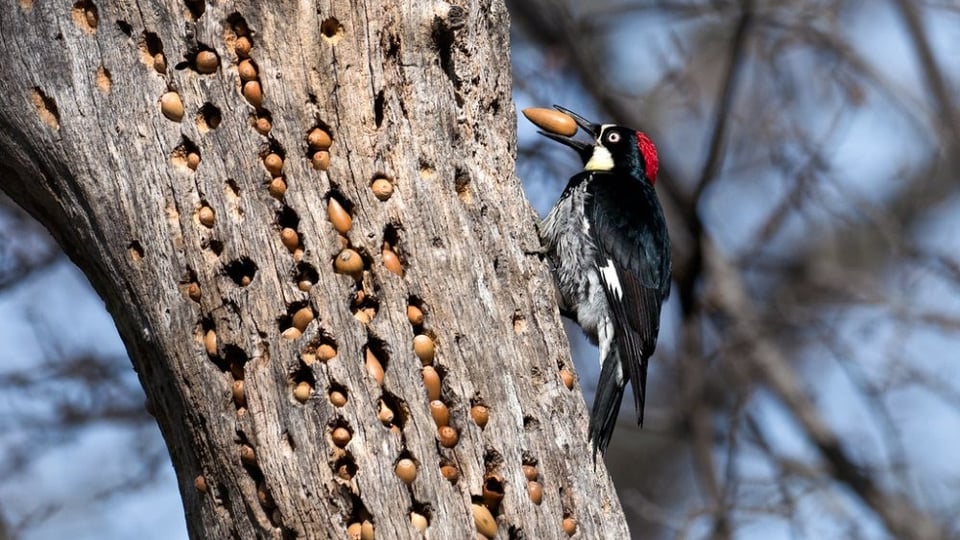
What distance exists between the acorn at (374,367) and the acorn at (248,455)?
12.4 inches

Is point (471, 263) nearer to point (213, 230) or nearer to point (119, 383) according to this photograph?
point (213, 230)

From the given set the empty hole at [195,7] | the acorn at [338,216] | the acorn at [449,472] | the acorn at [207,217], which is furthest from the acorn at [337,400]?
the empty hole at [195,7]

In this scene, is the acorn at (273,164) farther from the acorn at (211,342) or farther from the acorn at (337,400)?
the acorn at (337,400)

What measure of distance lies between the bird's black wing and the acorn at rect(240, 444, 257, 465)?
1659 mm

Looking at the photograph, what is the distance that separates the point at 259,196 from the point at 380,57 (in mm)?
452

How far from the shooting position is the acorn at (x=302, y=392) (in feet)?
8.77

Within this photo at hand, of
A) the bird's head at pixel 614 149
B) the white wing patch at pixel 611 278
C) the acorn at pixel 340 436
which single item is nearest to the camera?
the acorn at pixel 340 436

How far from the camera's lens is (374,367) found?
8.91 feet

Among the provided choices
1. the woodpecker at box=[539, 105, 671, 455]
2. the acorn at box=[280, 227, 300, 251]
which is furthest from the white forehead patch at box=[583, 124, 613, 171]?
the acorn at box=[280, 227, 300, 251]

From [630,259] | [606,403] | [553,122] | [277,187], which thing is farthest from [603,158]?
[277,187]

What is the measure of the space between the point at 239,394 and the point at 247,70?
0.75m

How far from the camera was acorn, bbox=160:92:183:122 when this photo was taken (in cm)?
274

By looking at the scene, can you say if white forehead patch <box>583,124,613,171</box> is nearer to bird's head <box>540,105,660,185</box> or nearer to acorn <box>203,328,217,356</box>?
bird's head <box>540,105,660,185</box>

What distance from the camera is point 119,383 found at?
5965 millimetres
